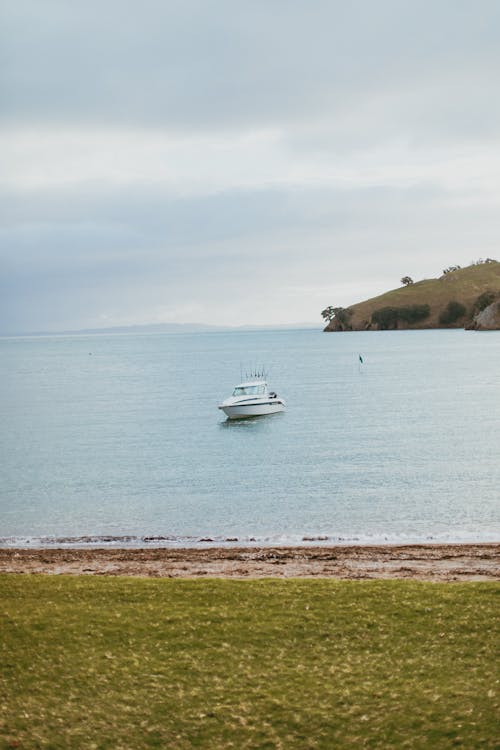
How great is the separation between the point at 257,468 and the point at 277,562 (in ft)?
80.5

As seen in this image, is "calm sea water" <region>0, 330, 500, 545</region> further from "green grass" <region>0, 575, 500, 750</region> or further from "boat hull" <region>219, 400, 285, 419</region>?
"green grass" <region>0, 575, 500, 750</region>

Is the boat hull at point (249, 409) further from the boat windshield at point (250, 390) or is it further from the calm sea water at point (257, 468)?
the boat windshield at point (250, 390)

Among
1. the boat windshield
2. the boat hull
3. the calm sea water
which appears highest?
the boat windshield

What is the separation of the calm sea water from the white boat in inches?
62.6

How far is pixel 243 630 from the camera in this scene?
45.2 feet

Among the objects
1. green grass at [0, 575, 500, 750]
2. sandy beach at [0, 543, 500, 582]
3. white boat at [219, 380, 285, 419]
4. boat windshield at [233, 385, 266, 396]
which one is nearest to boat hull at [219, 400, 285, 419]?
white boat at [219, 380, 285, 419]

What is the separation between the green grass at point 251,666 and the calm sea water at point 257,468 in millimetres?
15407

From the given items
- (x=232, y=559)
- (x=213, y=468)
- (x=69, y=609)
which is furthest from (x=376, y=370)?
(x=69, y=609)

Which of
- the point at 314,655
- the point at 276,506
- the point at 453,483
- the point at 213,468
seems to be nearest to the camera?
the point at 314,655

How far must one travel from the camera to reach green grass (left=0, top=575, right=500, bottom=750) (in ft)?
33.9

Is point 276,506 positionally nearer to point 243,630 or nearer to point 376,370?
point 243,630

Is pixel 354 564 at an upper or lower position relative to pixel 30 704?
lower

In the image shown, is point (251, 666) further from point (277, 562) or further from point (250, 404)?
point (250, 404)

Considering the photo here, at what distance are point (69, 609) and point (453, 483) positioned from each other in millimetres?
30164
